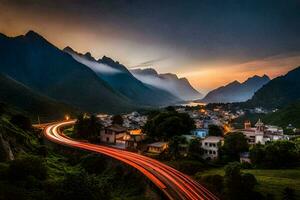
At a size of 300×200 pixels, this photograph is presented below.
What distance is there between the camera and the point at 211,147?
2795 inches

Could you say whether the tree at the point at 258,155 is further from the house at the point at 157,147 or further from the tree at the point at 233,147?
the house at the point at 157,147

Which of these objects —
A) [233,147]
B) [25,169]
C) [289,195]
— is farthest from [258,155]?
[25,169]

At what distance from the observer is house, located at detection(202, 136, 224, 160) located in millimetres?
70188

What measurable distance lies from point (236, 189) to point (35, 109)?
539 feet

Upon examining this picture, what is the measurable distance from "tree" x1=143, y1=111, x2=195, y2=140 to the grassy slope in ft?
109

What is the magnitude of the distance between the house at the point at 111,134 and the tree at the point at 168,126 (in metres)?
8.50

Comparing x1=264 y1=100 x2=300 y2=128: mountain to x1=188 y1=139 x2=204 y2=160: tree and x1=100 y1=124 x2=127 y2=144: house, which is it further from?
x1=100 y1=124 x2=127 y2=144: house

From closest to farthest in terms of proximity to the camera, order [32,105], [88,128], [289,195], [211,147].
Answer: [289,195]
[211,147]
[88,128]
[32,105]

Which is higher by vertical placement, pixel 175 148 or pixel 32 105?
pixel 32 105

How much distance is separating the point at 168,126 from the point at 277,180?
4232 centimetres

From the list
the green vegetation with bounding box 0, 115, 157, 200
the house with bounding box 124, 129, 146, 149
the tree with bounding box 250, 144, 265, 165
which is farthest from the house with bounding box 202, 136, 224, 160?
the green vegetation with bounding box 0, 115, 157, 200

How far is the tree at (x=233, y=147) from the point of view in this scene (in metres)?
66.6

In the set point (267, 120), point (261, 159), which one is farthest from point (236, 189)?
point (267, 120)

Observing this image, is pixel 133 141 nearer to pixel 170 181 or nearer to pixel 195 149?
pixel 195 149
